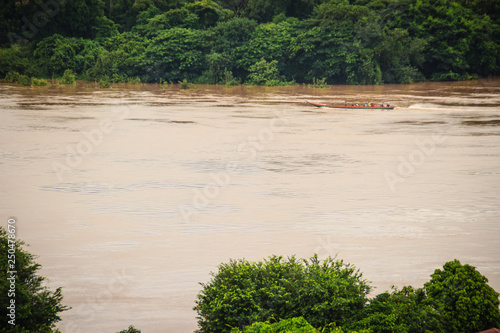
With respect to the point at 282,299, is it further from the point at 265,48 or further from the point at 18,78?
the point at 18,78

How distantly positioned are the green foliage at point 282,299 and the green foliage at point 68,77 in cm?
4433

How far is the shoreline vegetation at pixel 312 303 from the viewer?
6.29 m

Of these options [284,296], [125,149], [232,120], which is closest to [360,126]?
[232,120]

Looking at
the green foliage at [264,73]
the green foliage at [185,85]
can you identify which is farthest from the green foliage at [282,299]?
the green foliage at [264,73]

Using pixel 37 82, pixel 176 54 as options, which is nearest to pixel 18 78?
pixel 37 82

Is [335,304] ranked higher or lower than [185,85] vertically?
lower

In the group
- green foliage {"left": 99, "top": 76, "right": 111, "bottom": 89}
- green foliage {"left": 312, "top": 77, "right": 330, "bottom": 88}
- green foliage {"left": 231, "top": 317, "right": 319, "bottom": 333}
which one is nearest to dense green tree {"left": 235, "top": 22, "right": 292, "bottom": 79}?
green foliage {"left": 312, "top": 77, "right": 330, "bottom": 88}

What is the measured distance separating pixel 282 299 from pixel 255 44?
143 feet

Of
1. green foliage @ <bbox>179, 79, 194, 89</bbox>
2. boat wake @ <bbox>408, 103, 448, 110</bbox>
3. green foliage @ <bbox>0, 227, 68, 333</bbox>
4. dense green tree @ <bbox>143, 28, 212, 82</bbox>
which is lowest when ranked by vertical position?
green foliage @ <bbox>0, 227, 68, 333</bbox>

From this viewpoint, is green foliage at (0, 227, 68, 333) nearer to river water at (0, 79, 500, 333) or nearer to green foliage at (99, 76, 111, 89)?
river water at (0, 79, 500, 333)

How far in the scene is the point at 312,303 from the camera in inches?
266

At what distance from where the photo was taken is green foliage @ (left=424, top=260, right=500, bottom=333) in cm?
629

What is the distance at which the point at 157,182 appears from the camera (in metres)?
17.2

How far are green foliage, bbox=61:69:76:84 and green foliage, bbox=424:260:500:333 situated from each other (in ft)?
149
